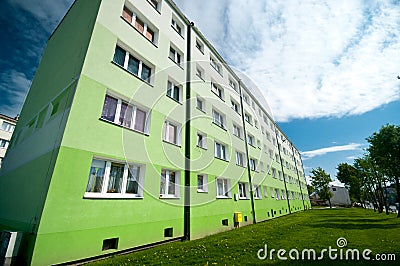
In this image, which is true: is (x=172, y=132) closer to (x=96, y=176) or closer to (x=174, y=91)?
(x=174, y=91)

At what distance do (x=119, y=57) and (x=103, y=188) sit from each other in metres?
5.78

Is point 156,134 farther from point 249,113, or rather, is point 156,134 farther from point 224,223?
point 249,113

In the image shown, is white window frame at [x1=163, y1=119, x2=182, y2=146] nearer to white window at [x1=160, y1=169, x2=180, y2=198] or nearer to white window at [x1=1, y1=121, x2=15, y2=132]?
white window at [x1=160, y1=169, x2=180, y2=198]

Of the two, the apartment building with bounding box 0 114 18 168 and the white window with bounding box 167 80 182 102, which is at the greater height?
the apartment building with bounding box 0 114 18 168

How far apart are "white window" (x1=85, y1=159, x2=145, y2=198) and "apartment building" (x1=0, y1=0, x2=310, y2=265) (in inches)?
1.5

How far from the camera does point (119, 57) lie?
28.8ft

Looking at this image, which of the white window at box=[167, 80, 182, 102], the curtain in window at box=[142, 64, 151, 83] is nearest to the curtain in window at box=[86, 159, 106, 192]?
the curtain in window at box=[142, 64, 151, 83]

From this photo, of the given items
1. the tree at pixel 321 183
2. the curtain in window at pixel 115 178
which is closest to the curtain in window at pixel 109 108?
the curtain in window at pixel 115 178

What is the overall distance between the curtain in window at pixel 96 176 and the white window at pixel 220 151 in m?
8.94

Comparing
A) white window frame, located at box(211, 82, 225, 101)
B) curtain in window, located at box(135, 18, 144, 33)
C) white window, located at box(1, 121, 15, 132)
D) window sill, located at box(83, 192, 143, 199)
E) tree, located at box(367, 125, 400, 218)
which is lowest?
window sill, located at box(83, 192, 143, 199)

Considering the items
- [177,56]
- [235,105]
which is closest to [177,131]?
[177,56]

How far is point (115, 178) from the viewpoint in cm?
745

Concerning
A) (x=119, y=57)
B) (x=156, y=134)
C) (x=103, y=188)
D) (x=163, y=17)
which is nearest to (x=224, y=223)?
(x=156, y=134)

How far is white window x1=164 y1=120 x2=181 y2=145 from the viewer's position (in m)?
10.6
